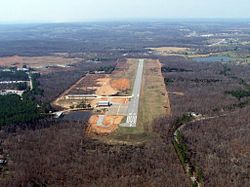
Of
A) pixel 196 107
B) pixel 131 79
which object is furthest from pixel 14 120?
pixel 131 79

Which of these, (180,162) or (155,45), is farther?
(155,45)

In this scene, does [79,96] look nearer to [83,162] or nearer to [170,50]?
[83,162]

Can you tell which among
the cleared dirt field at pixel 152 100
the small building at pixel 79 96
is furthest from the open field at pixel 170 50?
the small building at pixel 79 96

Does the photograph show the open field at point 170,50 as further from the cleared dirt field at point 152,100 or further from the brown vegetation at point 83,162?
the brown vegetation at point 83,162

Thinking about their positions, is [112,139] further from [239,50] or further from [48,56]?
[239,50]

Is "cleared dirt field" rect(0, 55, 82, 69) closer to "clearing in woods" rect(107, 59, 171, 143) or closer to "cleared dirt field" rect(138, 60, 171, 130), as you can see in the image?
"cleared dirt field" rect(138, 60, 171, 130)

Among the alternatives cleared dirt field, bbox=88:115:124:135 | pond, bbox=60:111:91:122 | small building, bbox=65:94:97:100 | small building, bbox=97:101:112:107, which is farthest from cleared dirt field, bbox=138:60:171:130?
small building, bbox=65:94:97:100
